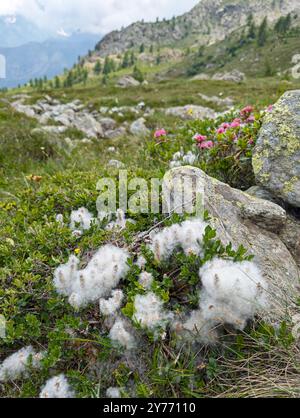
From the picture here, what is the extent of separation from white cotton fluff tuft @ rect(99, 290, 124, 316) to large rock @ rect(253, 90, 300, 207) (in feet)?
8.26

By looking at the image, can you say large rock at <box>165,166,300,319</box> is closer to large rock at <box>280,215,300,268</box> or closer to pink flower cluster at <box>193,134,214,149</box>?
large rock at <box>280,215,300,268</box>

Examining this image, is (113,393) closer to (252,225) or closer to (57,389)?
(57,389)

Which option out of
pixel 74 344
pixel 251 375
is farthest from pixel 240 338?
pixel 74 344

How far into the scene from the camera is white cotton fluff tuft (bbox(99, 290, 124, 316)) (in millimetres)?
3102

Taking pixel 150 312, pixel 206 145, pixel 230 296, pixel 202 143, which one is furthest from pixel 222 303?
pixel 202 143

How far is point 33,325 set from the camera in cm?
312

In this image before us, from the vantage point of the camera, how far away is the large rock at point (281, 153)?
179 inches

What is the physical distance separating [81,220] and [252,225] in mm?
1950

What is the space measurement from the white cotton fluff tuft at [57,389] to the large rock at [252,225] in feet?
5.95

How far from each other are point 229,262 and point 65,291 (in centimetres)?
A: 146

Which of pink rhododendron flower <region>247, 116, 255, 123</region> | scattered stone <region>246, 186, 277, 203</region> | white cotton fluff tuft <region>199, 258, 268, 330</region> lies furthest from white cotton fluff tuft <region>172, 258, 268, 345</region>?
pink rhododendron flower <region>247, 116, 255, 123</region>

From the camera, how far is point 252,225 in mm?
4184

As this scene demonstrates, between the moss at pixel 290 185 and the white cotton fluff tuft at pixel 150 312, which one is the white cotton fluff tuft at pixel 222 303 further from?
the moss at pixel 290 185
